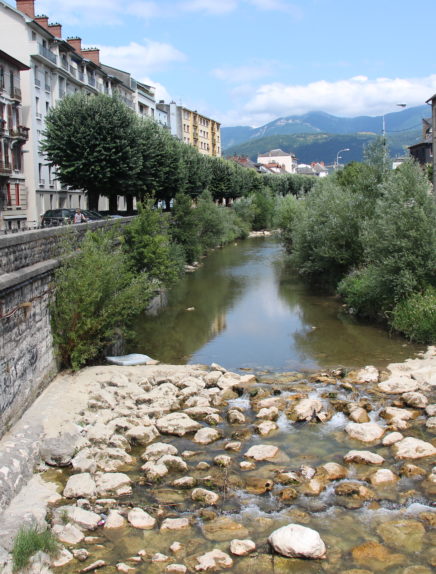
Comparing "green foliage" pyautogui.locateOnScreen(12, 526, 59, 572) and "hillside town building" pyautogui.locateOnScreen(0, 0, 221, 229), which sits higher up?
"hillside town building" pyautogui.locateOnScreen(0, 0, 221, 229)

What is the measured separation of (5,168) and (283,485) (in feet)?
111

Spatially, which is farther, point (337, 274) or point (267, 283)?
point (267, 283)

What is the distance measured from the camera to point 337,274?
33.2 m

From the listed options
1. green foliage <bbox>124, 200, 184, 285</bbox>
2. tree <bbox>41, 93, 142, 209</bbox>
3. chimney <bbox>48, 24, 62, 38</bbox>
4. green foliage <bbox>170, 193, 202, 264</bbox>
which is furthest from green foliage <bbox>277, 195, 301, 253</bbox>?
chimney <bbox>48, 24, 62, 38</bbox>

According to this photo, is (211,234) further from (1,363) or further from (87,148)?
(1,363)

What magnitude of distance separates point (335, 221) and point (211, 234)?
70.7ft

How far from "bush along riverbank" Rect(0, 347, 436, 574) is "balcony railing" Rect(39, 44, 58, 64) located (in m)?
37.1

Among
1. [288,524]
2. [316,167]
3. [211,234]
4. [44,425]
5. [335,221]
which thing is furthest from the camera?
[316,167]

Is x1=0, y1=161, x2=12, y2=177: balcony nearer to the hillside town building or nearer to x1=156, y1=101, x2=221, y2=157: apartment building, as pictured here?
the hillside town building

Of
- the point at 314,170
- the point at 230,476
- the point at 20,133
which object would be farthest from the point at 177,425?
the point at 314,170

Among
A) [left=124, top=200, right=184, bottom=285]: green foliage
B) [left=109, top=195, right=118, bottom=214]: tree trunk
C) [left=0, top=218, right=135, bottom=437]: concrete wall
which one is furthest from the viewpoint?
[left=109, top=195, right=118, bottom=214]: tree trunk

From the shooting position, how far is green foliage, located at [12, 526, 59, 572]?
8727 millimetres

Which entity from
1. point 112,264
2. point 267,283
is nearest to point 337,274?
point 267,283

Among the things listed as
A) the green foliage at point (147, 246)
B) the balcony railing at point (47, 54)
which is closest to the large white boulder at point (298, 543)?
the green foliage at point (147, 246)
